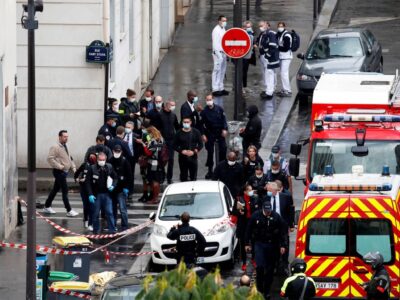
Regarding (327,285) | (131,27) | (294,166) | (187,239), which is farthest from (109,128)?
(327,285)

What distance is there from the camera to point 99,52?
32625mm

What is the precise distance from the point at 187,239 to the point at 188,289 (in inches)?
437

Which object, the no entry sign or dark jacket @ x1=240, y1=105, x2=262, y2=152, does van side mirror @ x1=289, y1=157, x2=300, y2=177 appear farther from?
the no entry sign

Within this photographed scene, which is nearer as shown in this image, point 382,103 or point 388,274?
point 388,274

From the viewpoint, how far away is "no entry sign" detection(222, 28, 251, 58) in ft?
114

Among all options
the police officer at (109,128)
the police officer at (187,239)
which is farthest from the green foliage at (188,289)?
the police officer at (109,128)

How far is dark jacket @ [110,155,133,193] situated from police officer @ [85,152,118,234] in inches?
13.5

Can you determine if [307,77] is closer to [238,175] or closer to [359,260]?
[238,175]

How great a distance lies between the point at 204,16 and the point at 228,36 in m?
14.9

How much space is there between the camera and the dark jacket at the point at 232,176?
28.0 meters

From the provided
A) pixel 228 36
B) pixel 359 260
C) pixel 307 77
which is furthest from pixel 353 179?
pixel 307 77

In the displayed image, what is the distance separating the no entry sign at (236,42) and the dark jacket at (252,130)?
140 inches

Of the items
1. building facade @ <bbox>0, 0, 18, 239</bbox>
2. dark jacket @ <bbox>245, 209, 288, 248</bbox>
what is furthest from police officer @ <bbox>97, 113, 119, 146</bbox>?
dark jacket @ <bbox>245, 209, 288, 248</bbox>

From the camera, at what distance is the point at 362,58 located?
1524 inches
